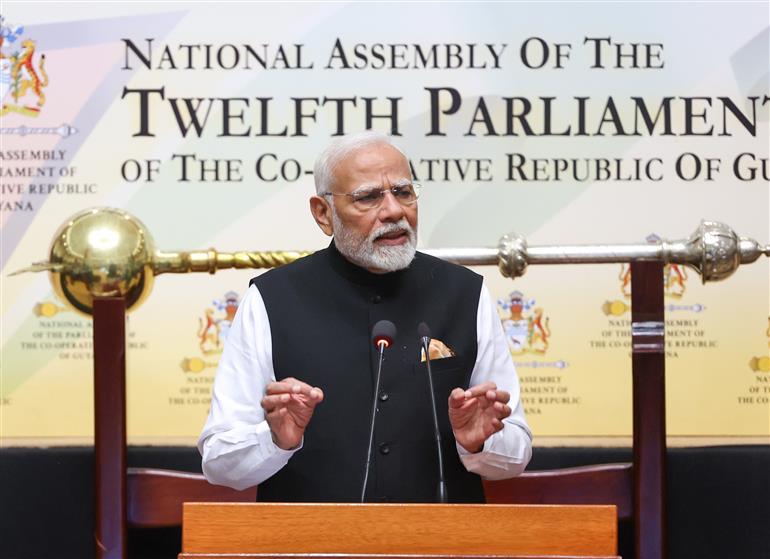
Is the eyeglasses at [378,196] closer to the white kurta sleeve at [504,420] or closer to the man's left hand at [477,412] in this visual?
the white kurta sleeve at [504,420]

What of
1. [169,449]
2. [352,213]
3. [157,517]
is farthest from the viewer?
[169,449]

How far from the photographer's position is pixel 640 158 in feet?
14.0

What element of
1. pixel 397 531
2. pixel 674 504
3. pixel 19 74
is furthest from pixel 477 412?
pixel 19 74

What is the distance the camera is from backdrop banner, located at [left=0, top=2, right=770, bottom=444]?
4258mm

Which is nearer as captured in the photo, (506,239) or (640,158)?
(506,239)

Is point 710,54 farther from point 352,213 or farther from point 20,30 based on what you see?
point 20,30

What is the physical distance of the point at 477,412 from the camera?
2.61 m

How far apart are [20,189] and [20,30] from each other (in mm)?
547

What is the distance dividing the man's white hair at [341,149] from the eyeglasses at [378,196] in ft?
0.29

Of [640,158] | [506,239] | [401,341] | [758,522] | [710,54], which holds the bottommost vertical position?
[758,522]

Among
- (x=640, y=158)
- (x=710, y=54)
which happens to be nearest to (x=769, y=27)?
(x=710, y=54)

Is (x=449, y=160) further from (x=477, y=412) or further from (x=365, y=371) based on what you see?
(x=477, y=412)

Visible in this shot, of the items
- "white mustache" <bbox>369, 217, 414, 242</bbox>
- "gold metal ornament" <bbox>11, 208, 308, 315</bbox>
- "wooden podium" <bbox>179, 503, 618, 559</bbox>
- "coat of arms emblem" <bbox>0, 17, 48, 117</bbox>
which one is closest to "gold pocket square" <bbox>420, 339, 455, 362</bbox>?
"white mustache" <bbox>369, 217, 414, 242</bbox>

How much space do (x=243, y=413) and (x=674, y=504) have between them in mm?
1262
